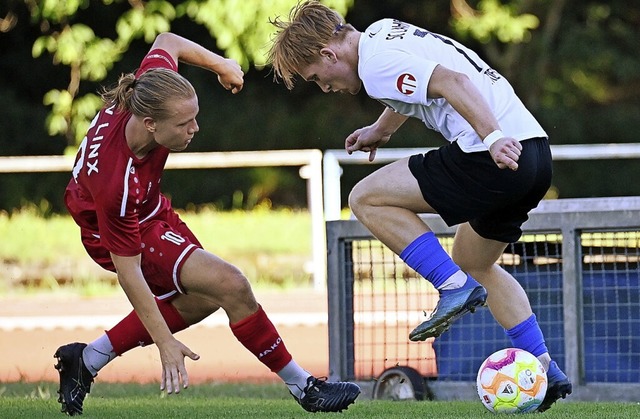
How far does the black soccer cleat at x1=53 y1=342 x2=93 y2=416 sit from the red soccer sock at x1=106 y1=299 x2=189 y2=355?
0.50 feet

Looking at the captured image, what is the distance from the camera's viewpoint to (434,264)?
4.89 meters

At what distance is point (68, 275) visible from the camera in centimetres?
1304

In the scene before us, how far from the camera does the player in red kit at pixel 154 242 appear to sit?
16.2ft

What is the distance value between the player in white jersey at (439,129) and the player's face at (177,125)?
0.41 meters

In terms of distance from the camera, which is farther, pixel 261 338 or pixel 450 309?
pixel 261 338

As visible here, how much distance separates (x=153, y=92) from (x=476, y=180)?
1.28 meters

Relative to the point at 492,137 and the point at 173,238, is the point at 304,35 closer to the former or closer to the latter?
the point at 492,137

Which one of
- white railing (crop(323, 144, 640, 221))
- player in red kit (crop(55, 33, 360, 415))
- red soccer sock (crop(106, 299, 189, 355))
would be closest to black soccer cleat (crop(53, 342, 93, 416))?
player in red kit (crop(55, 33, 360, 415))

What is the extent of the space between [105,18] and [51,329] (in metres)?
7.53

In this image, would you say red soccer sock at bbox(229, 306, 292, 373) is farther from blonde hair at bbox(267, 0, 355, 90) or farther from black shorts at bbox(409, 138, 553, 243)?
blonde hair at bbox(267, 0, 355, 90)

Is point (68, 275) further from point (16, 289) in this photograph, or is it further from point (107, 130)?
point (107, 130)

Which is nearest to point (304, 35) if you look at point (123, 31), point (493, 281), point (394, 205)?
point (394, 205)

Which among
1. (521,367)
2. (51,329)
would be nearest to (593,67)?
(51,329)

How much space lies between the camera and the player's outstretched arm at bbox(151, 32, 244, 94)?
5562mm
